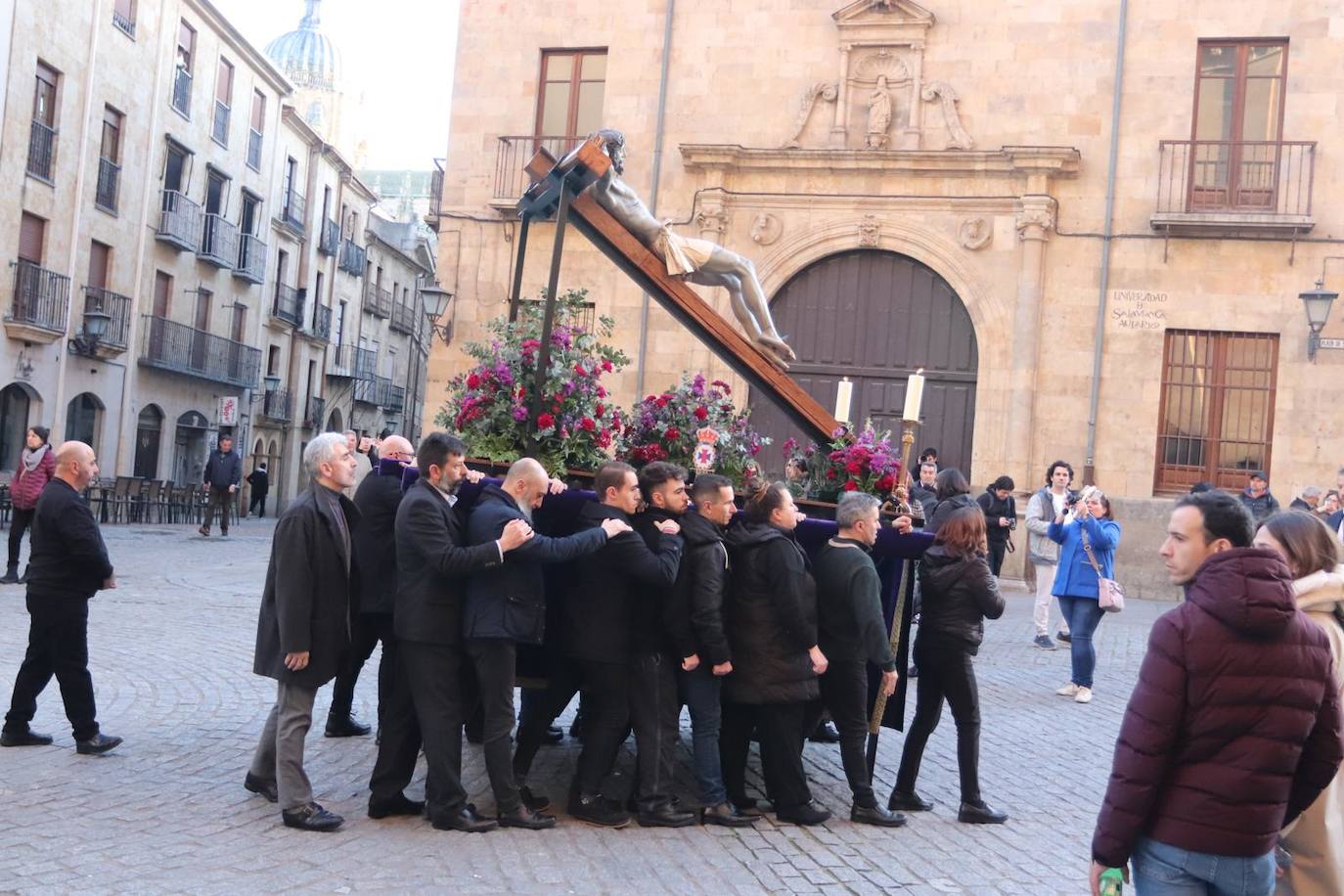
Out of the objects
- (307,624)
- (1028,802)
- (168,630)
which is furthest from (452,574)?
(168,630)

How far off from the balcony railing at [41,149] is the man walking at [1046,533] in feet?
73.5

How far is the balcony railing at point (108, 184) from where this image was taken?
95.6 ft

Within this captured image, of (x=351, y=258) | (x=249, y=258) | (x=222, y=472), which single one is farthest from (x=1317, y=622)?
(x=351, y=258)

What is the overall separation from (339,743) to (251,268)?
3213 centimetres

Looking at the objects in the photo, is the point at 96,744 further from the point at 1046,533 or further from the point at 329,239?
the point at 329,239

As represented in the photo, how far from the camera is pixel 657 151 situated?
19.9 meters

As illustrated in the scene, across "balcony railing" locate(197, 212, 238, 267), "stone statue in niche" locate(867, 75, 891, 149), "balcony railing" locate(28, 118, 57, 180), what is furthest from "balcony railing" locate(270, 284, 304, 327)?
"stone statue in niche" locate(867, 75, 891, 149)

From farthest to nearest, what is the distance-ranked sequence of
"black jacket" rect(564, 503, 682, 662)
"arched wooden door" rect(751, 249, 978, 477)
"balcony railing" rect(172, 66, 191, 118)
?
"balcony railing" rect(172, 66, 191, 118)
"arched wooden door" rect(751, 249, 978, 477)
"black jacket" rect(564, 503, 682, 662)

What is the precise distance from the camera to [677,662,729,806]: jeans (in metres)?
6.42

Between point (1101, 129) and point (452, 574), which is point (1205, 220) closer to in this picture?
point (1101, 129)

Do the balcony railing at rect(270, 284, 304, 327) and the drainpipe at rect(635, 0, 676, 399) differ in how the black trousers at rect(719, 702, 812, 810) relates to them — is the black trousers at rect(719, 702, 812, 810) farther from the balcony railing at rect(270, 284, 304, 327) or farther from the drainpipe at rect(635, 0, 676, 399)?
the balcony railing at rect(270, 284, 304, 327)

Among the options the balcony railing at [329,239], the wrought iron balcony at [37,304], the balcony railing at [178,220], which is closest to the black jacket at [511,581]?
the wrought iron balcony at [37,304]

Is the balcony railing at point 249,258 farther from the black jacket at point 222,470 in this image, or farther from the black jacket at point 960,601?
the black jacket at point 960,601

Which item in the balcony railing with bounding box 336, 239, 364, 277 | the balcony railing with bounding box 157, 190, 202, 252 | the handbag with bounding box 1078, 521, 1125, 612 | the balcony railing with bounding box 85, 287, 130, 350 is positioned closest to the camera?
the handbag with bounding box 1078, 521, 1125, 612
